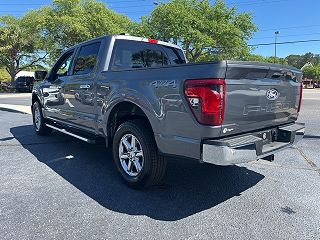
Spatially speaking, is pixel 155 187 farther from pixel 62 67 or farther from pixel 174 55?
pixel 62 67

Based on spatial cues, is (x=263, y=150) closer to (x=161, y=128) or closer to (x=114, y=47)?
(x=161, y=128)

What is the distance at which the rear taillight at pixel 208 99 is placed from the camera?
→ 2.94 m

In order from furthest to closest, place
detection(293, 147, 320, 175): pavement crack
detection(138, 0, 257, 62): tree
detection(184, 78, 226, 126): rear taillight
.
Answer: detection(138, 0, 257, 62): tree < detection(293, 147, 320, 175): pavement crack < detection(184, 78, 226, 126): rear taillight

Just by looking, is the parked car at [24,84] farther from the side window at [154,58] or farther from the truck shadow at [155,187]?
the side window at [154,58]

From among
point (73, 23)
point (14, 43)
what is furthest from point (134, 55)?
point (14, 43)

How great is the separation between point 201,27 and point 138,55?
2368 centimetres

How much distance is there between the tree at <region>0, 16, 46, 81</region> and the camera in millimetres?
33500

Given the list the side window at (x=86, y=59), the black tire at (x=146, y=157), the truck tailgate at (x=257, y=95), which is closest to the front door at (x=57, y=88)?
the side window at (x=86, y=59)

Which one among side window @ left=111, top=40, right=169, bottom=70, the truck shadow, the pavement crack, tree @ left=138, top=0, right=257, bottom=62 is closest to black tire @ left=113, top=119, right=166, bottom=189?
the truck shadow

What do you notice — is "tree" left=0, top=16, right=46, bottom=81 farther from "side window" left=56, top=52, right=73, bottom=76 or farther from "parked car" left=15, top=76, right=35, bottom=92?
"side window" left=56, top=52, right=73, bottom=76

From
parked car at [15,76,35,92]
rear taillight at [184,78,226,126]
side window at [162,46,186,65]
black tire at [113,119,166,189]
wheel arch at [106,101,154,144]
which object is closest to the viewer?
rear taillight at [184,78,226,126]

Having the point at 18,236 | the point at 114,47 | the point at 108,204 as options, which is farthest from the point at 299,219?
the point at 114,47

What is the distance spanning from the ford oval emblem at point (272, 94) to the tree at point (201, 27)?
2349cm

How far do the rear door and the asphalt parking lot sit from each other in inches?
29.4
